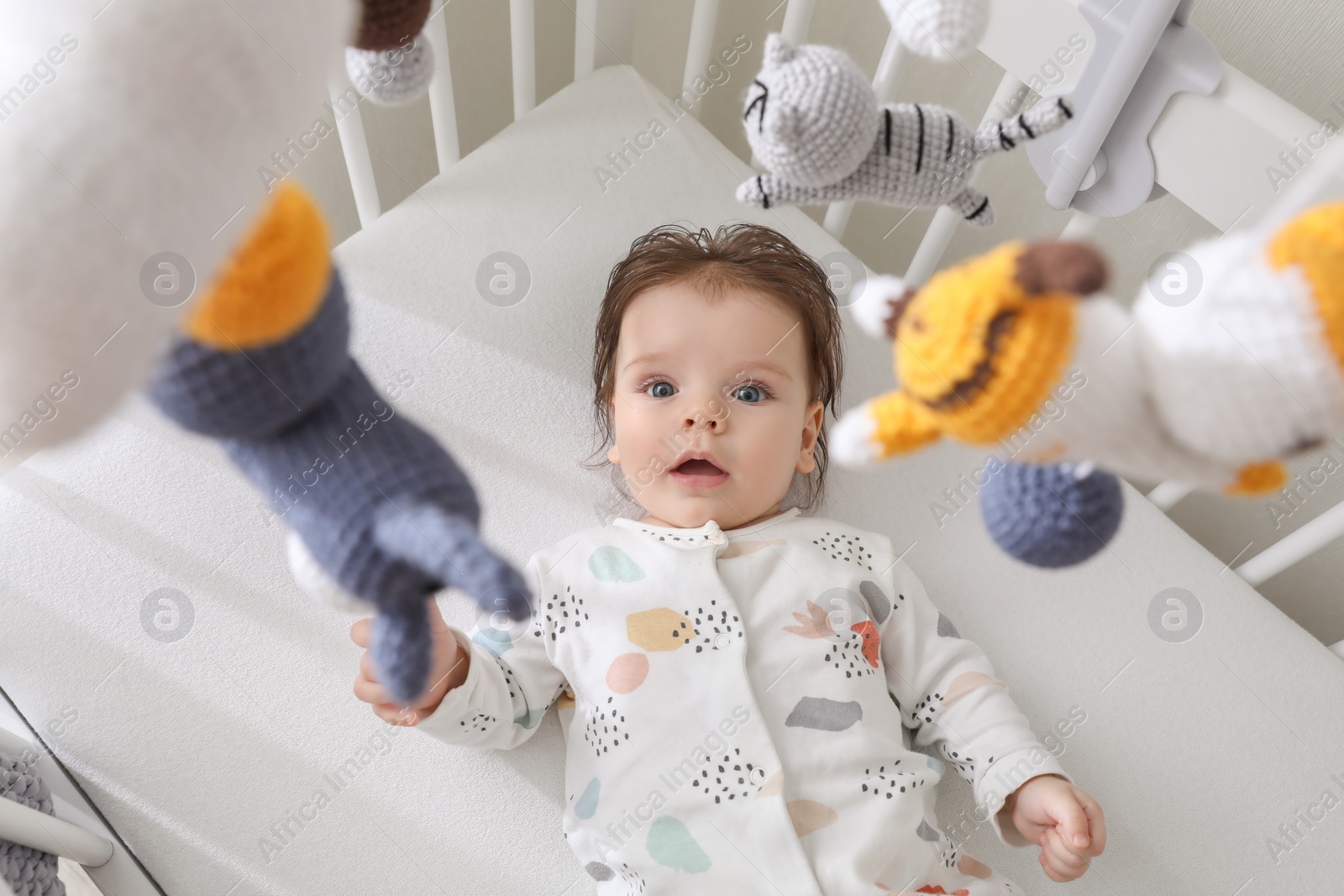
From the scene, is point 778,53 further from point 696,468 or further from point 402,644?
point 696,468

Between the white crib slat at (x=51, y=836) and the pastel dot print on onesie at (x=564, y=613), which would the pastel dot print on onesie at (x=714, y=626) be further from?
the white crib slat at (x=51, y=836)

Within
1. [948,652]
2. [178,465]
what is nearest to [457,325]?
[178,465]

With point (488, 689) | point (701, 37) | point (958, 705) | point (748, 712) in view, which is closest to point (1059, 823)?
point (958, 705)

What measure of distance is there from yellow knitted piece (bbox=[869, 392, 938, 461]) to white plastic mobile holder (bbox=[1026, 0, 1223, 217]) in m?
0.40

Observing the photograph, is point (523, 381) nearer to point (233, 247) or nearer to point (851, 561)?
point (851, 561)

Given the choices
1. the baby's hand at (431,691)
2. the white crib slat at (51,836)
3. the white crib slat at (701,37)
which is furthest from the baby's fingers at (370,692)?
the white crib slat at (701,37)

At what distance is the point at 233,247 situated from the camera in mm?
200

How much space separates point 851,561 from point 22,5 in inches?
32.2

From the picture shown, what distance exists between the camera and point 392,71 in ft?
1.07

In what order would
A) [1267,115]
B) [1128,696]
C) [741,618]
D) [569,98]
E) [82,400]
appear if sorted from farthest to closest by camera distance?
1. [569,98]
2. [1128,696]
3. [741,618]
4. [1267,115]
5. [82,400]

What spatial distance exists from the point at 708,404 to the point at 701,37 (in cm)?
45

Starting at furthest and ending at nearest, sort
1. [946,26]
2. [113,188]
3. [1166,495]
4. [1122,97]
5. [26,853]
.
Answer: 1. [1166,495]
2. [26,853]
3. [1122,97]
4. [946,26]
5. [113,188]

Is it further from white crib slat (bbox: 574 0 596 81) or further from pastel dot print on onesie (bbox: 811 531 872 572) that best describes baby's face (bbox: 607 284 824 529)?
white crib slat (bbox: 574 0 596 81)

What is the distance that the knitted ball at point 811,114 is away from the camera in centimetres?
30
